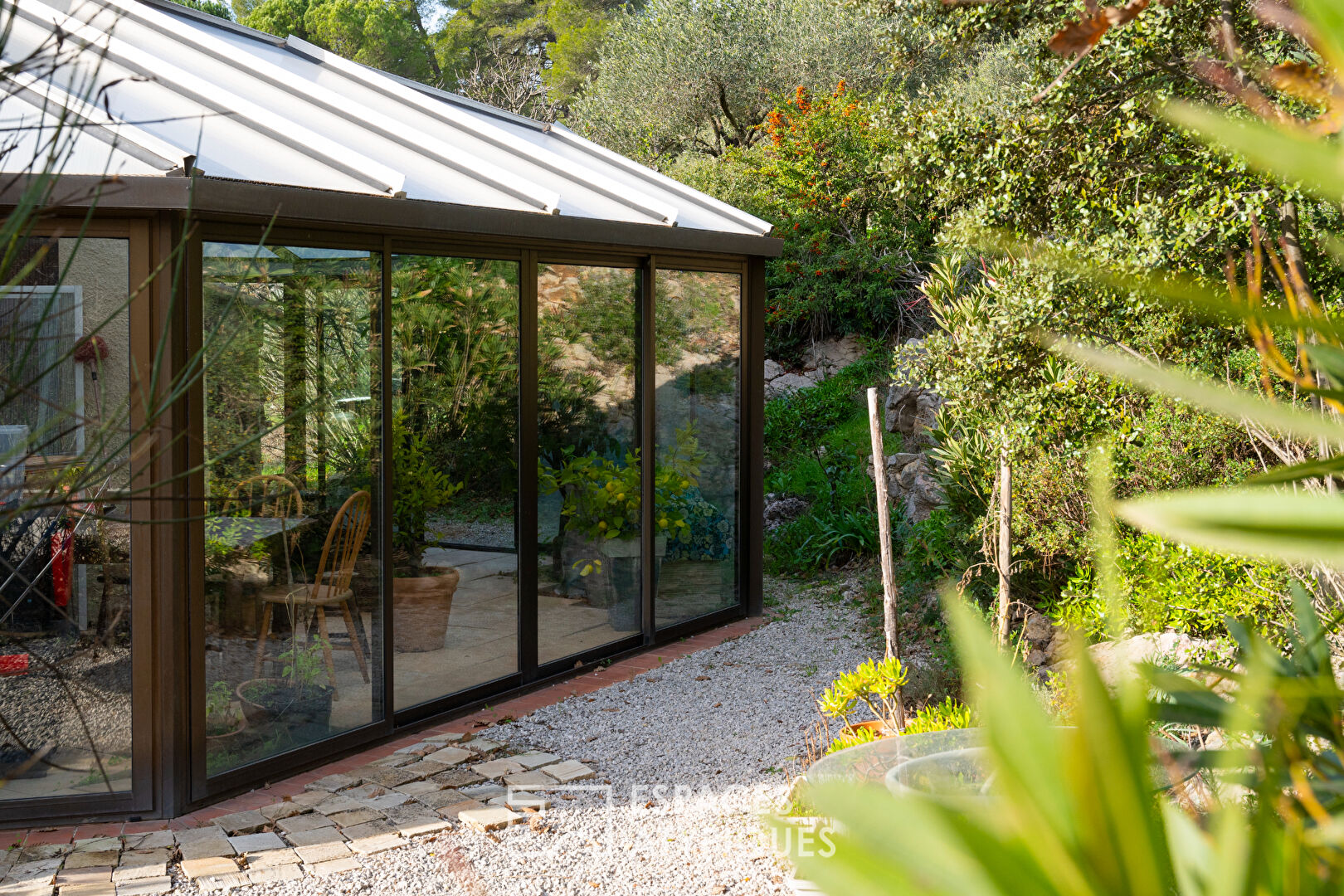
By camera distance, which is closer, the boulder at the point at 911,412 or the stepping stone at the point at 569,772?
the stepping stone at the point at 569,772

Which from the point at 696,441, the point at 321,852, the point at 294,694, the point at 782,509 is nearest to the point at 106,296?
the point at 294,694

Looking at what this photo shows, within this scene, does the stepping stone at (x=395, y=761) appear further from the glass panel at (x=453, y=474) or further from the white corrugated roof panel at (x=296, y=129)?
the white corrugated roof panel at (x=296, y=129)

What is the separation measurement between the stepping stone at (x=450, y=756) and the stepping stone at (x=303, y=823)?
0.69m

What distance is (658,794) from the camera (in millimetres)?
4625

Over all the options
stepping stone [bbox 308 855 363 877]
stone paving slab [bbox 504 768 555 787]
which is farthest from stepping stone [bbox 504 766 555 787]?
stepping stone [bbox 308 855 363 877]

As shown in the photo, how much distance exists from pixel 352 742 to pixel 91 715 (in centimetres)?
111

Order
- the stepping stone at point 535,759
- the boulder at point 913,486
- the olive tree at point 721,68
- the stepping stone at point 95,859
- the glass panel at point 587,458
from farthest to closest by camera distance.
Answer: the olive tree at point 721,68
the boulder at point 913,486
the glass panel at point 587,458
the stepping stone at point 535,759
the stepping stone at point 95,859

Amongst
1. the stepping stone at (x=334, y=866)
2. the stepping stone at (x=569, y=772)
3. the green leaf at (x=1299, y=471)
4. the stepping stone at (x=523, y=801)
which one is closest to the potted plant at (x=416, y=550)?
the stepping stone at (x=569, y=772)

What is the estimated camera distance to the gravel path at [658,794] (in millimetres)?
3832

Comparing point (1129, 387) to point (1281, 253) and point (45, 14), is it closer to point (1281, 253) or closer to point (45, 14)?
point (1281, 253)

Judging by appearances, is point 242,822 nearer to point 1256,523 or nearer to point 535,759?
point 535,759

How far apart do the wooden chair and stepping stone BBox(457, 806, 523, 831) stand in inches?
42.8

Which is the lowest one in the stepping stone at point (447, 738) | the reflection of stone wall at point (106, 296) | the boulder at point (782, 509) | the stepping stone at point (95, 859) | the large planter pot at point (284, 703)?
the stepping stone at point (95, 859)

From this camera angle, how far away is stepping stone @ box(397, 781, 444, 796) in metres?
4.61
